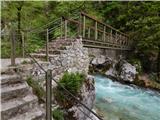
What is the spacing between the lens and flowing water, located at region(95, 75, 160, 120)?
963 cm

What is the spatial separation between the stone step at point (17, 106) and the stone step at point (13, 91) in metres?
0.09

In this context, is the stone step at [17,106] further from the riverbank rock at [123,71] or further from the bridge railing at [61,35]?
the riverbank rock at [123,71]

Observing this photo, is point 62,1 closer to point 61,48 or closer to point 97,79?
point 97,79

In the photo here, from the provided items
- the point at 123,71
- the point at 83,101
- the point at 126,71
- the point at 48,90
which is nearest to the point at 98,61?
the point at 123,71

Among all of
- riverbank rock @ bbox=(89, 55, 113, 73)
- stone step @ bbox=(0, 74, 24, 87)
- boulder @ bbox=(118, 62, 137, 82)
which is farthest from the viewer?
riverbank rock @ bbox=(89, 55, 113, 73)

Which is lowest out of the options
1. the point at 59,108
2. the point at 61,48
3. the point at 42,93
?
the point at 59,108

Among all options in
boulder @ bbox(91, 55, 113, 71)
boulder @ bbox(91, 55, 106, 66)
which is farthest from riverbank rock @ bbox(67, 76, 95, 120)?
boulder @ bbox(91, 55, 106, 66)

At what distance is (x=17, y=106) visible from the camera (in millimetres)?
3955

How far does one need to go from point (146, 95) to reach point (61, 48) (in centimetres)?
702

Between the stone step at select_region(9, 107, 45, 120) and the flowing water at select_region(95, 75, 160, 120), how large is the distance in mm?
5116

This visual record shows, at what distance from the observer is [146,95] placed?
12766 mm

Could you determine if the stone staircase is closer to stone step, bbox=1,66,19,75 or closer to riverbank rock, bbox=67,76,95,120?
stone step, bbox=1,66,19,75

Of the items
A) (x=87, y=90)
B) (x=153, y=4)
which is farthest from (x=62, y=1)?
(x=87, y=90)

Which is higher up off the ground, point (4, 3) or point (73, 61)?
point (4, 3)
